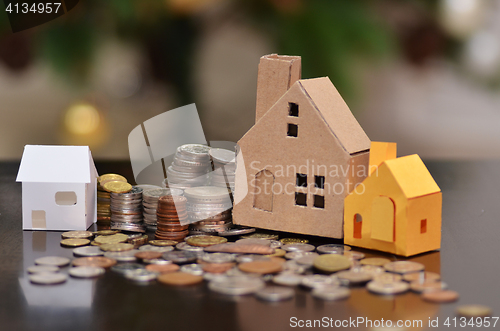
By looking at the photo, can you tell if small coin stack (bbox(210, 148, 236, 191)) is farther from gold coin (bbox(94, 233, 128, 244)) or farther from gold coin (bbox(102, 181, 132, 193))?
gold coin (bbox(94, 233, 128, 244))

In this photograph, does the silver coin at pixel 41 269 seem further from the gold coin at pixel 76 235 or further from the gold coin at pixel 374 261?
the gold coin at pixel 374 261

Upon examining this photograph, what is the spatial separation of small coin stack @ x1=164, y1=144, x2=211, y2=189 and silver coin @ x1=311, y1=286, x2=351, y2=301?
3.92 feet

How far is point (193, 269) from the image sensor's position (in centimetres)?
250

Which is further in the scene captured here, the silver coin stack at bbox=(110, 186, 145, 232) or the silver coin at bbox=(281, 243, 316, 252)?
the silver coin stack at bbox=(110, 186, 145, 232)

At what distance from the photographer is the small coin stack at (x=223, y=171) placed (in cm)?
326

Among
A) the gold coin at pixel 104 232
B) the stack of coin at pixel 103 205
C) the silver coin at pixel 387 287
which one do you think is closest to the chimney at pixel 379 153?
the silver coin at pixel 387 287

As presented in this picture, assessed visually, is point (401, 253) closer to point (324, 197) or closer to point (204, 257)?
point (324, 197)

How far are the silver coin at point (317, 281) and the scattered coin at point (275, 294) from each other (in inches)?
2.8

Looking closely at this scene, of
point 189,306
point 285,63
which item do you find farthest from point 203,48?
point 189,306

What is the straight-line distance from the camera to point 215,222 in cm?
308

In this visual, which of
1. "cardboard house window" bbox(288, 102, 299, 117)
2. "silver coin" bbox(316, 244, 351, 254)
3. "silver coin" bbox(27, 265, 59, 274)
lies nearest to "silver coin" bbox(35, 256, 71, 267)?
"silver coin" bbox(27, 265, 59, 274)

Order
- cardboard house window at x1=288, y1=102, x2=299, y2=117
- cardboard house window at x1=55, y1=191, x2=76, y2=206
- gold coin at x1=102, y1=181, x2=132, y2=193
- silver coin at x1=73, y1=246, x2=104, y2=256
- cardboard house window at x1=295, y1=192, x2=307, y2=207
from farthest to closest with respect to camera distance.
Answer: cardboard house window at x1=55, y1=191, x2=76, y2=206, gold coin at x1=102, y1=181, x2=132, y2=193, cardboard house window at x1=295, y1=192, x2=307, y2=207, cardboard house window at x1=288, y1=102, x2=299, y2=117, silver coin at x1=73, y1=246, x2=104, y2=256

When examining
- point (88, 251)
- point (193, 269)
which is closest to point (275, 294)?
point (193, 269)

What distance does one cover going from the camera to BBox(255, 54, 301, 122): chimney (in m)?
2.97
